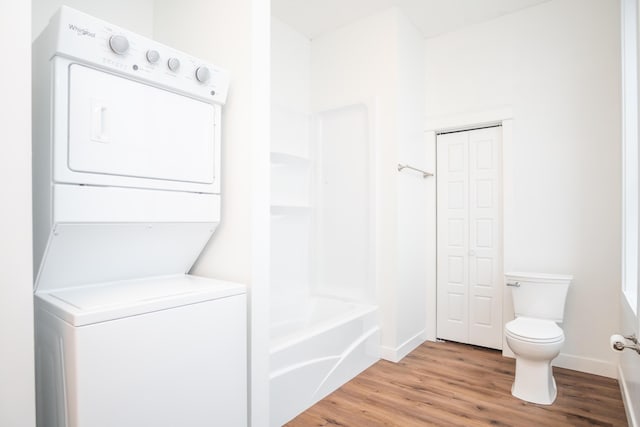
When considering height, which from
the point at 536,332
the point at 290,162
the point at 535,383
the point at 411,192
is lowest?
the point at 535,383

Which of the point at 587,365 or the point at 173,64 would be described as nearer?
the point at 173,64

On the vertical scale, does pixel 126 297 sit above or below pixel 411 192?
below

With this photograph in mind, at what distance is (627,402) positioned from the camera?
6.74 feet

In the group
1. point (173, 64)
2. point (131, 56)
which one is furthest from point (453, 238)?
point (131, 56)

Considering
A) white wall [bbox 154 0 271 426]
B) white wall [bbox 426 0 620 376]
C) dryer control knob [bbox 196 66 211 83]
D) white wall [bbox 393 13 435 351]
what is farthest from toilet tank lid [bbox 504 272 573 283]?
dryer control knob [bbox 196 66 211 83]

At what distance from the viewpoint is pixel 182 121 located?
1457 mm

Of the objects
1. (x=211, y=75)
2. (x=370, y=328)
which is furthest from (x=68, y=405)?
(x=370, y=328)

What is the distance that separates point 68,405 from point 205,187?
86 centimetres

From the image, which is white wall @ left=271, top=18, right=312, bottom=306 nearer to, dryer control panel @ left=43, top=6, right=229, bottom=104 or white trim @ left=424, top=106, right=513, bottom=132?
white trim @ left=424, top=106, right=513, bottom=132

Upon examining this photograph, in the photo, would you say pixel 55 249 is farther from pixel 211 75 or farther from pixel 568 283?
pixel 568 283

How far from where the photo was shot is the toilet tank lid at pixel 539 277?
260 cm

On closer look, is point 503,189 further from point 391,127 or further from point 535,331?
point 535,331

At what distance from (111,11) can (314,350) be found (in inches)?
84.7

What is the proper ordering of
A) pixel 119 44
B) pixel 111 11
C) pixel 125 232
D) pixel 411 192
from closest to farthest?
pixel 119 44 < pixel 125 232 < pixel 111 11 < pixel 411 192
